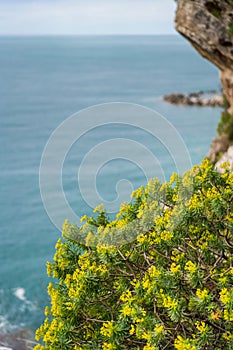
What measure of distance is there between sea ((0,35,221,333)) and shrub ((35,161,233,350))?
1.85 m

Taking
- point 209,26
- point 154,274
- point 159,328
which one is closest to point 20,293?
point 209,26

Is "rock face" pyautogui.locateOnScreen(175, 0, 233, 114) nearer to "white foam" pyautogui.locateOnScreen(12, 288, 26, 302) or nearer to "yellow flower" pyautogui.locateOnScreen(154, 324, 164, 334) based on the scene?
"white foam" pyautogui.locateOnScreen(12, 288, 26, 302)

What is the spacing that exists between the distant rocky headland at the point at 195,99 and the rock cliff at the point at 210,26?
31.1 m

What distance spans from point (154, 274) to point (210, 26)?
10573mm

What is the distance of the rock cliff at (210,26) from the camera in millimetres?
15461

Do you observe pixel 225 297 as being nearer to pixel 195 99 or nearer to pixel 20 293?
pixel 20 293

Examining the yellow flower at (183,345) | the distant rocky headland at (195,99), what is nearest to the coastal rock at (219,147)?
the yellow flower at (183,345)

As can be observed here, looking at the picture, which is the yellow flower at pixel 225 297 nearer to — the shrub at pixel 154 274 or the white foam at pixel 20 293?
the shrub at pixel 154 274

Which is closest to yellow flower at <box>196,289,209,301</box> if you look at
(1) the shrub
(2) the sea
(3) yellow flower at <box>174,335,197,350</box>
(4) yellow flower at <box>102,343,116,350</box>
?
(1) the shrub

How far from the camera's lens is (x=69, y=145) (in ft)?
107

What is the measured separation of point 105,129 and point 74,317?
3289cm

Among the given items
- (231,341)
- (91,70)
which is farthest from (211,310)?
(91,70)

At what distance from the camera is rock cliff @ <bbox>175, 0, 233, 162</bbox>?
15461 mm

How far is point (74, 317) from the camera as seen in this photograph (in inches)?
303
